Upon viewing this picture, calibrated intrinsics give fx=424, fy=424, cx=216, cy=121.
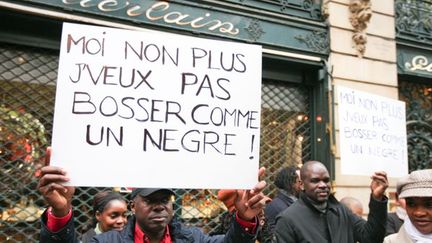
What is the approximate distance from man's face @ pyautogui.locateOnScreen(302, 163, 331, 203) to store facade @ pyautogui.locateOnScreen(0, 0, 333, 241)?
8.54 ft

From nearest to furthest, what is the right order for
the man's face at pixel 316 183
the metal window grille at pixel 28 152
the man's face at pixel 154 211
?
1. the man's face at pixel 154 211
2. the man's face at pixel 316 183
3. the metal window grille at pixel 28 152

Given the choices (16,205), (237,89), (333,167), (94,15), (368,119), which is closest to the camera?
(237,89)

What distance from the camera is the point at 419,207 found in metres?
2.78

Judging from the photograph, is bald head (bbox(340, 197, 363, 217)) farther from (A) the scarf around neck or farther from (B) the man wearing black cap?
(B) the man wearing black cap

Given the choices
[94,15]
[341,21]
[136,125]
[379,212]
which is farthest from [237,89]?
[341,21]

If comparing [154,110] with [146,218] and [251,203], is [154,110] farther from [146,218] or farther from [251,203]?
[251,203]

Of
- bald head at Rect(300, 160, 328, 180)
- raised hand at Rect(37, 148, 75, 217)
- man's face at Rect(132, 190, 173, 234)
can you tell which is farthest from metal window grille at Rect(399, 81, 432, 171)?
raised hand at Rect(37, 148, 75, 217)

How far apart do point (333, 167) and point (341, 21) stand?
265cm

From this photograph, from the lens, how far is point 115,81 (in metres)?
Answer: 2.45

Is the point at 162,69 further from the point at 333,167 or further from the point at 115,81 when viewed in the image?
the point at 333,167

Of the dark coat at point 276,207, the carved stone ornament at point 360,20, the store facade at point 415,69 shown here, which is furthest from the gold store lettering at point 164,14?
the store facade at point 415,69

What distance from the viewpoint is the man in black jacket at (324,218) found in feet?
11.3

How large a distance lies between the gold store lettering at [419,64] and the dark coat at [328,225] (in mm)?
5547

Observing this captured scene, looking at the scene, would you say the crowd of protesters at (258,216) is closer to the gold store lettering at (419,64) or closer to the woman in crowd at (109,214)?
the woman in crowd at (109,214)
